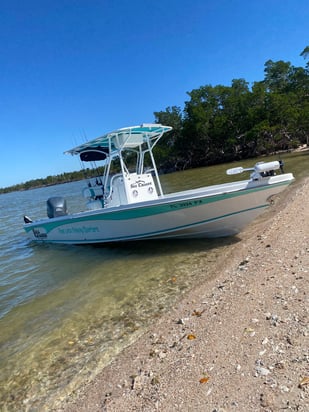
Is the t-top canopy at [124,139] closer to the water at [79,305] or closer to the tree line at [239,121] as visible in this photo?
the water at [79,305]

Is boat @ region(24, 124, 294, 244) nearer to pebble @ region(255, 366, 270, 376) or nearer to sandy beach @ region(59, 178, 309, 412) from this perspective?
sandy beach @ region(59, 178, 309, 412)

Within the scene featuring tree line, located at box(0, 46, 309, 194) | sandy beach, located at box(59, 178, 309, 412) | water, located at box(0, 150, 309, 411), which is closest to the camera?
sandy beach, located at box(59, 178, 309, 412)

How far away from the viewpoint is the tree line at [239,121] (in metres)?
36.7

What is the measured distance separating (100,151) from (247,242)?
477cm

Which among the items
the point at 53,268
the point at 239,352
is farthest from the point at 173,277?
the point at 53,268

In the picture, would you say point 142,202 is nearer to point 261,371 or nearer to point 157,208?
point 157,208

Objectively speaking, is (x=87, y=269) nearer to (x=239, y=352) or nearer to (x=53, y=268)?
(x=53, y=268)

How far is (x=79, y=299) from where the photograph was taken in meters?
5.75

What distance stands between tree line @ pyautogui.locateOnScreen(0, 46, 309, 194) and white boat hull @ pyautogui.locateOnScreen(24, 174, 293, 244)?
29.5 metres

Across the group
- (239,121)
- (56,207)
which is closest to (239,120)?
(239,121)

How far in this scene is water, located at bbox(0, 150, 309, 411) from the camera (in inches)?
144

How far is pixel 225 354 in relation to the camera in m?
2.88

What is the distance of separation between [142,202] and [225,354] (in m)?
4.60

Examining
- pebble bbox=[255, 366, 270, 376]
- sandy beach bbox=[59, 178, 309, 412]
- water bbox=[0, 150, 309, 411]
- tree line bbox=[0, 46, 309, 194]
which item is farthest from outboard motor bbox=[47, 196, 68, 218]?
tree line bbox=[0, 46, 309, 194]
